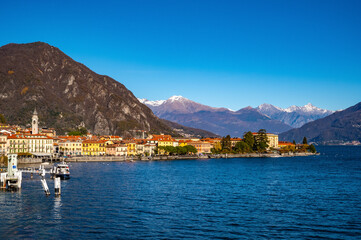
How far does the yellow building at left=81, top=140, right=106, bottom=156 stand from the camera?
192 m

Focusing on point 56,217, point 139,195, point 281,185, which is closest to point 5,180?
point 139,195

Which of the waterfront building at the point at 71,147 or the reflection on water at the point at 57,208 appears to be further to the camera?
the waterfront building at the point at 71,147

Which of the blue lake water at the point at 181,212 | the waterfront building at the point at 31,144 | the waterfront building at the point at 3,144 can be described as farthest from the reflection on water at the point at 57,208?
the waterfront building at the point at 31,144

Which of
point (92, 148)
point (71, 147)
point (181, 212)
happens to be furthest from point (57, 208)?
point (71, 147)

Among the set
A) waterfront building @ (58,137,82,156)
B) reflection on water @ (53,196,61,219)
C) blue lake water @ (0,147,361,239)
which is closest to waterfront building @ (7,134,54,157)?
waterfront building @ (58,137,82,156)

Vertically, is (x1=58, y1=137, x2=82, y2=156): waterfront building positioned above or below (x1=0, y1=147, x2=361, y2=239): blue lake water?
above

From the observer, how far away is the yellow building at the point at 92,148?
192375 mm

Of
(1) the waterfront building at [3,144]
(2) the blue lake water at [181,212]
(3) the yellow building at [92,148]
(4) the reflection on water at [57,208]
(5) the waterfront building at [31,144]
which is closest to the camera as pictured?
(2) the blue lake water at [181,212]

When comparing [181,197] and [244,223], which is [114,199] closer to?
[181,197]

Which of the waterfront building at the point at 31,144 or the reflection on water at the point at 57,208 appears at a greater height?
the waterfront building at the point at 31,144

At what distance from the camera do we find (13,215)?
47.8 meters

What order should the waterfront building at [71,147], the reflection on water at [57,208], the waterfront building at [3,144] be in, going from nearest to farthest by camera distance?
the reflection on water at [57,208] → the waterfront building at [3,144] → the waterfront building at [71,147]

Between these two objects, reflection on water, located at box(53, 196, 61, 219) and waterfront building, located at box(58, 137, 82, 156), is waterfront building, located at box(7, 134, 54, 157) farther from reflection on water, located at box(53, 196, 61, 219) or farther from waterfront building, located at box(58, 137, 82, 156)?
reflection on water, located at box(53, 196, 61, 219)

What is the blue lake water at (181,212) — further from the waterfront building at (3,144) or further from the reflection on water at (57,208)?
the waterfront building at (3,144)
